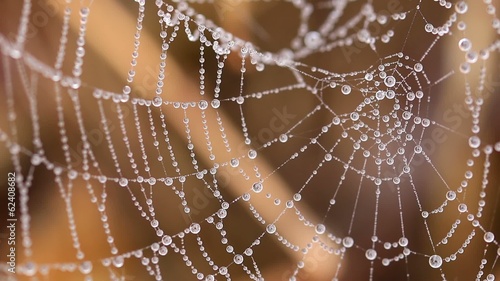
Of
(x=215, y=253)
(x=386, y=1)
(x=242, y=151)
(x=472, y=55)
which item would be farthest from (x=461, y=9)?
(x=215, y=253)

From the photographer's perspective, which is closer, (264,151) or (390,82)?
(390,82)

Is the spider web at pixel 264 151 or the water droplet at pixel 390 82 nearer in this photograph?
the water droplet at pixel 390 82

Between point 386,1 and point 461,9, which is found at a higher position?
point 386,1

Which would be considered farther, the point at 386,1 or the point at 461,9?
the point at 386,1

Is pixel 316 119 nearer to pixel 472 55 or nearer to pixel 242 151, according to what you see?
pixel 242 151

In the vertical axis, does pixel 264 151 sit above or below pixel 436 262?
above

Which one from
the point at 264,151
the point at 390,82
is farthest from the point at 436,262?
the point at 264,151

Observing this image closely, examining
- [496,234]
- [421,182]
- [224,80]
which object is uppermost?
[224,80]

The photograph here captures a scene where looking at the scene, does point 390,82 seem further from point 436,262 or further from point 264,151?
point 264,151
